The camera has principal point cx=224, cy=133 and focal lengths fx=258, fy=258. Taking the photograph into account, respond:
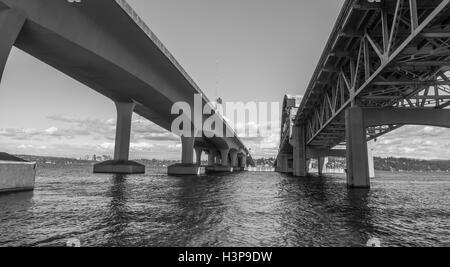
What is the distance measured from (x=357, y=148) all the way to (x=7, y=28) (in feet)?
88.1

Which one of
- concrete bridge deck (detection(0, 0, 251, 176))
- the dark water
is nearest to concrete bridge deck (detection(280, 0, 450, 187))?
the dark water

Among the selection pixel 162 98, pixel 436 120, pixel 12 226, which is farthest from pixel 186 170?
pixel 12 226

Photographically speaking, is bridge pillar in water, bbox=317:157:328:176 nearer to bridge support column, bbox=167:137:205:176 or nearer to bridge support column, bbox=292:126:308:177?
bridge support column, bbox=292:126:308:177

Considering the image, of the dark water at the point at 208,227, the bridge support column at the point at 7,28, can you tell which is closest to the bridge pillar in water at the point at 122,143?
the bridge support column at the point at 7,28

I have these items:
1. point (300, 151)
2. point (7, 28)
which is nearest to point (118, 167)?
point (7, 28)

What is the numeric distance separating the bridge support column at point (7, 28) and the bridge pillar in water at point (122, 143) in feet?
96.6

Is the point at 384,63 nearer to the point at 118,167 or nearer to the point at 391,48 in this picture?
the point at 391,48

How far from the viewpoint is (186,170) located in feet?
176

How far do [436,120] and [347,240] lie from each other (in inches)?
922

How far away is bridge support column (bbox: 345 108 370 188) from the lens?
23438 millimetres

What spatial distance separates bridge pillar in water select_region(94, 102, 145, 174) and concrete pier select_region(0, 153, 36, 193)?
87.0ft

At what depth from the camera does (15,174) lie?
16359mm

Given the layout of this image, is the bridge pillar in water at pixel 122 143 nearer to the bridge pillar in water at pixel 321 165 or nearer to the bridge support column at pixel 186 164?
the bridge support column at pixel 186 164
